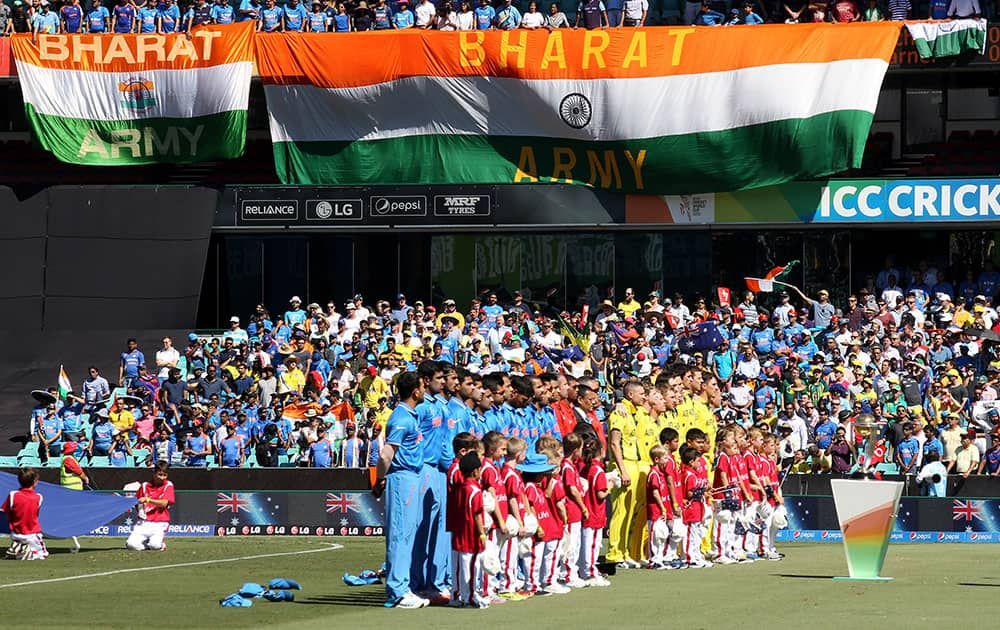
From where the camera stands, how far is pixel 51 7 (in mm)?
39875

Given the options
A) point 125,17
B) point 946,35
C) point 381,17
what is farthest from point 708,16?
point 125,17

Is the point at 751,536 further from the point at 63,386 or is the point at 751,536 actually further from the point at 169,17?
the point at 169,17

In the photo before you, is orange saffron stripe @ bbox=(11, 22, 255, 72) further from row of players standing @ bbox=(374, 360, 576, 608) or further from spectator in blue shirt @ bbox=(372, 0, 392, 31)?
row of players standing @ bbox=(374, 360, 576, 608)

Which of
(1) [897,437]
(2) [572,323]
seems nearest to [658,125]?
(2) [572,323]

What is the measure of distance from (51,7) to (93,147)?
378cm

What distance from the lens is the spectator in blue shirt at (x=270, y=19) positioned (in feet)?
125

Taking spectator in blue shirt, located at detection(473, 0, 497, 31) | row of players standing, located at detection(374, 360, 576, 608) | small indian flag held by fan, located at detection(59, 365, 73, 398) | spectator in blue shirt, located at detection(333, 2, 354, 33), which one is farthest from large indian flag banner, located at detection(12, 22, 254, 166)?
row of players standing, located at detection(374, 360, 576, 608)

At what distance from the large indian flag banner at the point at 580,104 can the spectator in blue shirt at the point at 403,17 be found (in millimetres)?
1046

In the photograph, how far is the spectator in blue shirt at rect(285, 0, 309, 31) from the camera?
38469mm

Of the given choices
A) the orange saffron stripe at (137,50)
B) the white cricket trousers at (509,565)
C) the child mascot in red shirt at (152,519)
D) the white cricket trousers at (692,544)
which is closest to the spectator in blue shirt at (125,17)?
the orange saffron stripe at (137,50)

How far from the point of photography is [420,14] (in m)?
38.1

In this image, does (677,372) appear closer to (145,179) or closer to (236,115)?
(236,115)

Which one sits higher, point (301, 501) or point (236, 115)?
point (236, 115)

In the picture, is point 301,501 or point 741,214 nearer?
point 301,501
